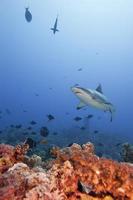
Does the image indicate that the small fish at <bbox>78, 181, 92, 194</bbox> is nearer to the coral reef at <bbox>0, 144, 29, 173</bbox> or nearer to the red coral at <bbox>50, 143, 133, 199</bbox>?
the red coral at <bbox>50, 143, 133, 199</bbox>

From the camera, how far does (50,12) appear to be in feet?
444

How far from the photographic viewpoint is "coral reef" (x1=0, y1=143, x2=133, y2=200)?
3.29m

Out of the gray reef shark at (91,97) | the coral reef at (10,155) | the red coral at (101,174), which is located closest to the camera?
the red coral at (101,174)

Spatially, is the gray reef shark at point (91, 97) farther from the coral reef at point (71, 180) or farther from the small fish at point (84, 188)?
the small fish at point (84, 188)

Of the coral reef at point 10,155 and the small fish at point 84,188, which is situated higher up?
the coral reef at point 10,155

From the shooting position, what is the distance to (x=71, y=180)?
376 cm

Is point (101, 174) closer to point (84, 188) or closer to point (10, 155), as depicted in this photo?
point (84, 188)

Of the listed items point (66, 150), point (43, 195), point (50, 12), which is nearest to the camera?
point (43, 195)

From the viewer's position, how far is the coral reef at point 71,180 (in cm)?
329

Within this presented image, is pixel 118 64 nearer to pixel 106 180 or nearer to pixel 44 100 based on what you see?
pixel 44 100

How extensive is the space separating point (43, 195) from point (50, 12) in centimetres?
13690

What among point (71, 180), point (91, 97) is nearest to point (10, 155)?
point (71, 180)

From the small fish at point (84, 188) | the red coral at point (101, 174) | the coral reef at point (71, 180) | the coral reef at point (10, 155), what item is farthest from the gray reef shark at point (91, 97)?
the small fish at point (84, 188)

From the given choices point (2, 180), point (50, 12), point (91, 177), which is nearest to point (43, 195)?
point (2, 180)
